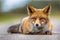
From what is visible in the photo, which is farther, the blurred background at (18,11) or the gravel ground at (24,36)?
the blurred background at (18,11)

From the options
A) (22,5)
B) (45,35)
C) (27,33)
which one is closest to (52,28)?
(45,35)

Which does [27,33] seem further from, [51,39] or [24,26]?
[51,39]

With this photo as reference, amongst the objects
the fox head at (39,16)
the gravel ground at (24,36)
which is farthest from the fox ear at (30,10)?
the gravel ground at (24,36)

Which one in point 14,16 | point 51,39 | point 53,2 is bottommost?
point 51,39

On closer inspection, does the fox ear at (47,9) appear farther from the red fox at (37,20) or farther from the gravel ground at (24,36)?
the gravel ground at (24,36)

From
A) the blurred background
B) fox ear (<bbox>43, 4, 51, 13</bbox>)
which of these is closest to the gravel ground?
the blurred background

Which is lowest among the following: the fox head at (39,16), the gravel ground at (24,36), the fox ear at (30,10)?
the gravel ground at (24,36)

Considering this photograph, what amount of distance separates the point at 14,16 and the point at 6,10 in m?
0.09

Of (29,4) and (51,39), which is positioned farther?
(29,4)

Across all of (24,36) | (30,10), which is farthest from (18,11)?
(24,36)

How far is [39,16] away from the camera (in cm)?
128

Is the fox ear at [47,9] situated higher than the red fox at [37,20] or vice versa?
the fox ear at [47,9]

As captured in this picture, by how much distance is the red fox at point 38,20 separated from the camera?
4.17 feet

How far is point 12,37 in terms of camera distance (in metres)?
1.24
